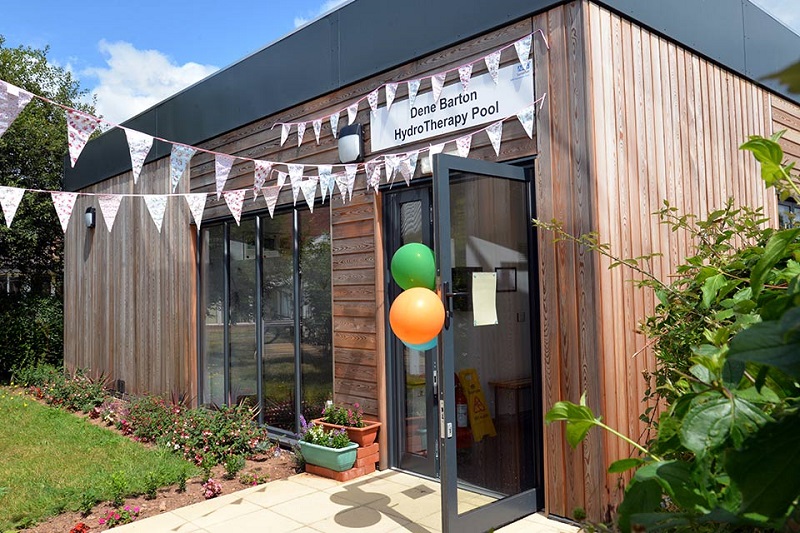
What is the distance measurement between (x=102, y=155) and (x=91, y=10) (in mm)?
4508

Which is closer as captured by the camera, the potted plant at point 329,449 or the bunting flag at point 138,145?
the bunting flag at point 138,145

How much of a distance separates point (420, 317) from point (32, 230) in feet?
35.3

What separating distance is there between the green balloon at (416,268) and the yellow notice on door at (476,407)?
0.59m

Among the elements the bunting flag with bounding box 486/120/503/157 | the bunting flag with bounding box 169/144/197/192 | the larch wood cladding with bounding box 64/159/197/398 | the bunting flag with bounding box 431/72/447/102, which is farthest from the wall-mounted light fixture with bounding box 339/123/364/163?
the larch wood cladding with bounding box 64/159/197/398

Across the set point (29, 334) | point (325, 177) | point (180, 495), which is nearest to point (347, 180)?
point (325, 177)

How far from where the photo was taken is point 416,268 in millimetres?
3854

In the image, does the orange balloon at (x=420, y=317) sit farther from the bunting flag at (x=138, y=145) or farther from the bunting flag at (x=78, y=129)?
the bunting flag at (x=78, y=129)

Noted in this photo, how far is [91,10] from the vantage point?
11750mm

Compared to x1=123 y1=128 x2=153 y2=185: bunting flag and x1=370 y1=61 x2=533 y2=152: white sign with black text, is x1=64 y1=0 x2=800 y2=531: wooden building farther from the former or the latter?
x1=123 y1=128 x2=153 y2=185: bunting flag

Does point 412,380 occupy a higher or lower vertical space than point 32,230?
lower

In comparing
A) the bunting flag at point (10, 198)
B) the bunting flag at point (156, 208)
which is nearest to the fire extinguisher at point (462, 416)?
the bunting flag at point (156, 208)

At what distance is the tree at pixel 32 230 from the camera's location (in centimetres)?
1088

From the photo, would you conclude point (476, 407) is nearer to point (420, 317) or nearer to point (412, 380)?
point (420, 317)

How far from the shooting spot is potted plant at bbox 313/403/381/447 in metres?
4.84
